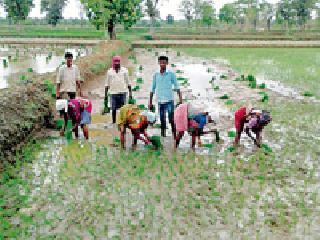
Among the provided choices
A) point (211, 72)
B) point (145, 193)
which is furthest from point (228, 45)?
point (145, 193)

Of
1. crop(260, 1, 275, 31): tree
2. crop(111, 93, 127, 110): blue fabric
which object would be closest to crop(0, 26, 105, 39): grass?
crop(260, 1, 275, 31): tree

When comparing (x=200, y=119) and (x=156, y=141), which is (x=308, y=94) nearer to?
(x=200, y=119)

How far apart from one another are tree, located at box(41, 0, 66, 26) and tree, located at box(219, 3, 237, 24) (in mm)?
29629

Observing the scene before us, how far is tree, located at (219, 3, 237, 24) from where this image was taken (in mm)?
74938

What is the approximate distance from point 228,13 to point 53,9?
104 feet

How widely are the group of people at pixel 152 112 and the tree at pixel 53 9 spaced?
205 feet

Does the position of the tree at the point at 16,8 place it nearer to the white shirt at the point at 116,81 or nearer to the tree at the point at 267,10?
the tree at the point at 267,10

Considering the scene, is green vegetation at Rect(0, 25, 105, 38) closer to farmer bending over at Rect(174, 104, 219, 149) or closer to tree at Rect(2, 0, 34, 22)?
tree at Rect(2, 0, 34, 22)

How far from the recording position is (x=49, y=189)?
18.0 ft

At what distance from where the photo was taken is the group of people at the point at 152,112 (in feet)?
22.8

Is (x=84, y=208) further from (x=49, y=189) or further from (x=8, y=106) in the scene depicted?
(x=8, y=106)

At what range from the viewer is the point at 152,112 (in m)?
7.16

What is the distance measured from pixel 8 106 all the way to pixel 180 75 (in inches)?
451

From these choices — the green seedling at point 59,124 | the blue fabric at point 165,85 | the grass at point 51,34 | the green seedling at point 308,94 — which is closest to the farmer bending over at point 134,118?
the blue fabric at point 165,85
